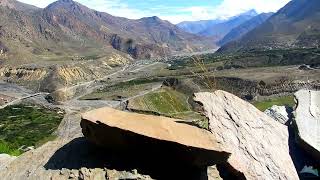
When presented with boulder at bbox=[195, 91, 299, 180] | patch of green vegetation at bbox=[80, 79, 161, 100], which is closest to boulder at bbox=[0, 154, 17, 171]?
boulder at bbox=[195, 91, 299, 180]

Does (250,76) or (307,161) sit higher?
(307,161)

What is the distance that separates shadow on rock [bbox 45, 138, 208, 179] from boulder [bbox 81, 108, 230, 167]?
0.20 feet

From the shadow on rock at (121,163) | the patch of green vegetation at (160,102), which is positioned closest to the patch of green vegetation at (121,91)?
the patch of green vegetation at (160,102)

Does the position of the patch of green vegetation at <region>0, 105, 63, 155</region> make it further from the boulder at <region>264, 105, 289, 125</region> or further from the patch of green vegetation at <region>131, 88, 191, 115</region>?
the boulder at <region>264, 105, 289, 125</region>

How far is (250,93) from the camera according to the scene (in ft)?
433

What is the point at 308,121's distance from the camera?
10117 millimetres

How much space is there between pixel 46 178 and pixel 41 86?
188m

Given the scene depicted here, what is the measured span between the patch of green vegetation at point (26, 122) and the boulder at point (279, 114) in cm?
8680

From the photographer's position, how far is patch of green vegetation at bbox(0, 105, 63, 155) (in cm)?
10219

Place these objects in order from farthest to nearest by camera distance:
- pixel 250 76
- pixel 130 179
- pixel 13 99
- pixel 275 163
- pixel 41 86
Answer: pixel 41 86 < pixel 13 99 < pixel 250 76 < pixel 275 163 < pixel 130 179

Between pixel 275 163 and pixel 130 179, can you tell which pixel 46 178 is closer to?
pixel 130 179

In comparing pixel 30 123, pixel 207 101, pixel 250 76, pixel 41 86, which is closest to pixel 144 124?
pixel 207 101

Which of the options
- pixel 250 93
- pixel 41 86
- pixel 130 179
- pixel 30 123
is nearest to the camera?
pixel 130 179

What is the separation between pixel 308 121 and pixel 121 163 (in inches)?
157
